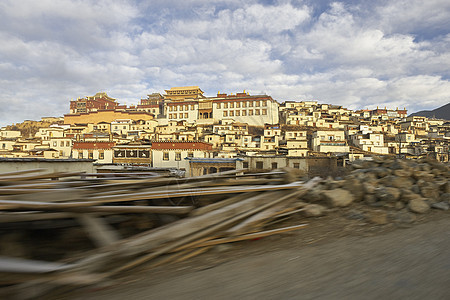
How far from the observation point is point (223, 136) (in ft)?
174

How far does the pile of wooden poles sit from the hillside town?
611 inches

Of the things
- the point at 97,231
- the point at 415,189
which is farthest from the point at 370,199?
the point at 97,231

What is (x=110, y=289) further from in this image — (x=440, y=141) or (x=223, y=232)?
(x=440, y=141)

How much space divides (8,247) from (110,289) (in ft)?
3.51

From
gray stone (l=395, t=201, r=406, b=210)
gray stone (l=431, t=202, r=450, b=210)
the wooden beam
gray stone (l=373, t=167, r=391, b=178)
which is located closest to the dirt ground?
the wooden beam

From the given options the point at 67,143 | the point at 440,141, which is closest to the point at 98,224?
the point at 67,143

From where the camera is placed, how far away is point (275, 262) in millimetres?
2691

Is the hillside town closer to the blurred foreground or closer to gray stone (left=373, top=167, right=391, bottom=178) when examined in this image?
the blurred foreground

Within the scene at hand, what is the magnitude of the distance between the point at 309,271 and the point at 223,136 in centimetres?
5074

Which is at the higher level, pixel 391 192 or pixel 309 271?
pixel 391 192

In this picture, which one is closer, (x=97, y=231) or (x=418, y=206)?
(x=97, y=231)

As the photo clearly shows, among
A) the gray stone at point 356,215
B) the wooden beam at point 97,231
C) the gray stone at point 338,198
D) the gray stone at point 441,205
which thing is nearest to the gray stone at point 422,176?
the gray stone at point 441,205

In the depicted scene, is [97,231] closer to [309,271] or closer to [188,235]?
[188,235]

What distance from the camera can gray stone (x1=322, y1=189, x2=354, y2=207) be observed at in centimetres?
454
